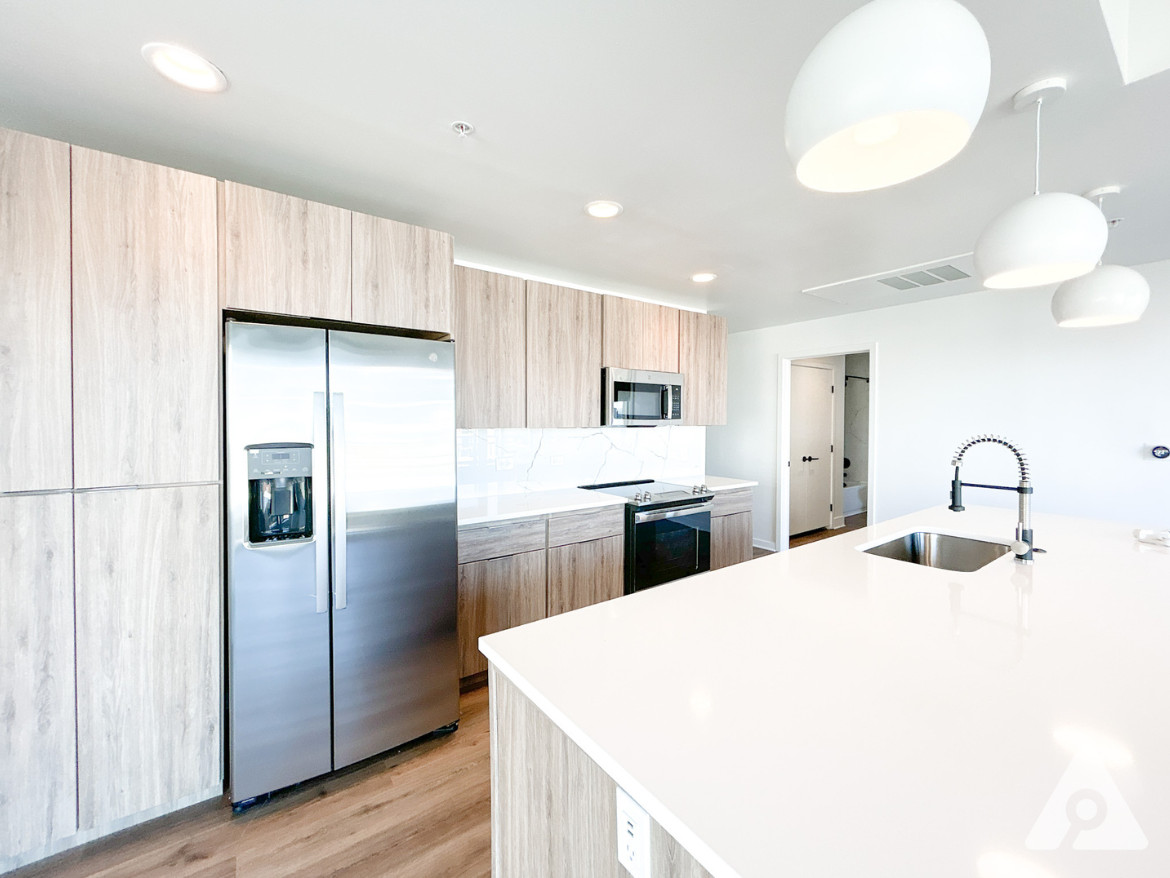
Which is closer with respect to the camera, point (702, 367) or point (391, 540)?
point (391, 540)

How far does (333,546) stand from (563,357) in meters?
1.79

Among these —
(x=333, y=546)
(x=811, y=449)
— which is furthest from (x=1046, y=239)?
(x=811, y=449)

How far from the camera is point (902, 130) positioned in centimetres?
79

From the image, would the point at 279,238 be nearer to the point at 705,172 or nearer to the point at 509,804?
the point at 705,172

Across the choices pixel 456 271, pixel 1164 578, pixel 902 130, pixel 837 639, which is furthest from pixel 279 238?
pixel 1164 578

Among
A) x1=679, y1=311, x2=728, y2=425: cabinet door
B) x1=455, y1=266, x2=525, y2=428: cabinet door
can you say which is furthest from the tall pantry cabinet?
x1=679, y1=311, x2=728, y2=425: cabinet door

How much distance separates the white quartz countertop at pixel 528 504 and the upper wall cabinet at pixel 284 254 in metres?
1.17

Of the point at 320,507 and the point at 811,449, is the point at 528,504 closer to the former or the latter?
the point at 320,507

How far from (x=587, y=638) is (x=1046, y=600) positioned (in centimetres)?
128

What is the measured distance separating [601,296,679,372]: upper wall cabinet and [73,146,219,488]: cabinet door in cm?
221

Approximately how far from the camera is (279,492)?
1.76m

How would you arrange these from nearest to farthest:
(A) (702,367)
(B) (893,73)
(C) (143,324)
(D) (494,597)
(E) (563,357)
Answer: (B) (893,73) → (C) (143,324) → (D) (494,597) → (E) (563,357) → (A) (702,367)

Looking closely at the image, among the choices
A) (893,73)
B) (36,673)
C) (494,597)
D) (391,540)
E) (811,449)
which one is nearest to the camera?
(893,73)

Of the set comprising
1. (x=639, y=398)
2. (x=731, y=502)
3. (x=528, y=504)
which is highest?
(x=639, y=398)
